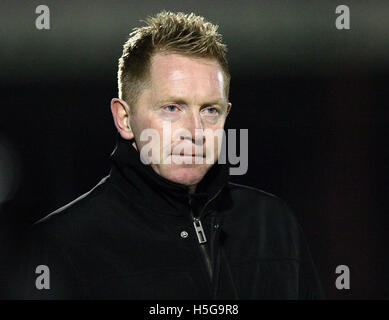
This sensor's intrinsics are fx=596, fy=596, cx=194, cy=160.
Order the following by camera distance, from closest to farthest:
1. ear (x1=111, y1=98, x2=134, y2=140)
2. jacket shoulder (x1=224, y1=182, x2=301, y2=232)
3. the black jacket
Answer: the black jacket < ear (x1=111, y1=98, x2=134, y2=140) < jacket shoulder (x1=224, y1=182, x2=301, y2=232)

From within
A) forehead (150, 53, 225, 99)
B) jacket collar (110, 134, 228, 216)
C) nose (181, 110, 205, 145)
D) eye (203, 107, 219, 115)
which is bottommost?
jacket collar (110, 134, 228, 216)

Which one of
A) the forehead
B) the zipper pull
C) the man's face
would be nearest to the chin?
the man's face

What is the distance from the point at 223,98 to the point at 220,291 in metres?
0.70

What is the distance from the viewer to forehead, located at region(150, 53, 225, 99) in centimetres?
209

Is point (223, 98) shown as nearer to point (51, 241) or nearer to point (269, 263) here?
point (269, 263)

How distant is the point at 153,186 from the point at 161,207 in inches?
3.2

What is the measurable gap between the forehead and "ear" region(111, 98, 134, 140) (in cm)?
16

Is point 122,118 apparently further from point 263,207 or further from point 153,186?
point 263,207

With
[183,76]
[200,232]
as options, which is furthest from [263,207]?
[183,76]

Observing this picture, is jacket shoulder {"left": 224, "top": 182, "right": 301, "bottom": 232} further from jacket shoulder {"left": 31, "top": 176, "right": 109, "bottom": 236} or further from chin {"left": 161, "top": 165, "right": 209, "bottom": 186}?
jacket shoulder {"left": 31, "top": 176, "right": 109, "bottom": 236}

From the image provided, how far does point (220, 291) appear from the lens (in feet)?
6.98

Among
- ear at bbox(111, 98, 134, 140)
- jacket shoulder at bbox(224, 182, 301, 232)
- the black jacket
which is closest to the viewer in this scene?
the black jacket

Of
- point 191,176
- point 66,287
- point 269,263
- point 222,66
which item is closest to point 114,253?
point 66,287

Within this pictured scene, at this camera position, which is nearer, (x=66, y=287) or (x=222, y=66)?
(x=66, y=287)
